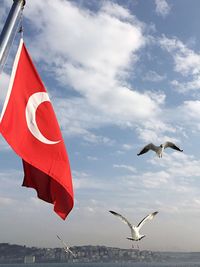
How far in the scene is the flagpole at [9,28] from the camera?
460 inches

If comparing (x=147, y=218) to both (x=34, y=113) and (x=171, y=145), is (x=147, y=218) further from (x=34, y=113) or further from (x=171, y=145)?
(x=34, y=113)

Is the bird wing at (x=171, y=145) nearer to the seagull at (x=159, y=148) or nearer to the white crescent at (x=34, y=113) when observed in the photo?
the seagull at (x=159, y=148)

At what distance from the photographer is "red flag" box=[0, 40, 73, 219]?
12781mm

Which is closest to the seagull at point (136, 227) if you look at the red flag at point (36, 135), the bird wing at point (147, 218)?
the bird wing at point (147, 218)

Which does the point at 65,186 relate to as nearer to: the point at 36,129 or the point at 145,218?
the point at 36,129

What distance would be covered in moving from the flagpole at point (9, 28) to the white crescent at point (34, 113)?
213 cm

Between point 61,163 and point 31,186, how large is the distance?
1.45 meters

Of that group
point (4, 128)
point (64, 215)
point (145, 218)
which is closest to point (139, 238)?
point (145, 218)

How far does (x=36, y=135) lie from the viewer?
13.3m

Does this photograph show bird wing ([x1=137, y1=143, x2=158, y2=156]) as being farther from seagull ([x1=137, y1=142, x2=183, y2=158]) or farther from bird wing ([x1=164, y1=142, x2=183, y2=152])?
bird wing ([x1=164, y1=142, x2=183, y2=152])

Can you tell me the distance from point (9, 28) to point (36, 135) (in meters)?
3.02

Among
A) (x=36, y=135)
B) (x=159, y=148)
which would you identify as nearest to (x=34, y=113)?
(x=36, y=135)

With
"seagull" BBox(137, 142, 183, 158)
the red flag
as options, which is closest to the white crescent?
the red flag

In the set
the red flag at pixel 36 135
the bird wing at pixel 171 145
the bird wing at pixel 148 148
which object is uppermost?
the bird wing at pixel 148 148
